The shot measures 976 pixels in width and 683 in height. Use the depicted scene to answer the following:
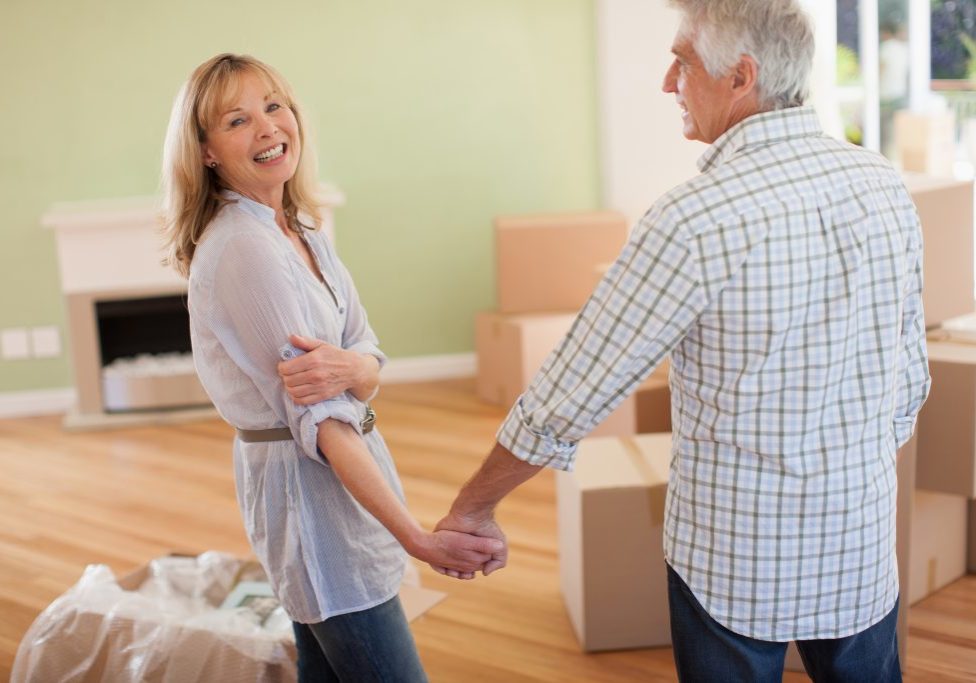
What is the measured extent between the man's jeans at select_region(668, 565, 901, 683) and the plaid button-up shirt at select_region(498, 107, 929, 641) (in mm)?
32

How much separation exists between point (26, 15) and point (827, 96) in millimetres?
3366

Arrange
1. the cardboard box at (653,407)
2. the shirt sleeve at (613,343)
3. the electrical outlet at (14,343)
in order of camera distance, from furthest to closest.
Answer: the electrical outlet at (14,343)
the cardboard box at (653,407)
the shirt sleeve at (613,343)

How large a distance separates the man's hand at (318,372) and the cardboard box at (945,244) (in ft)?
4.99

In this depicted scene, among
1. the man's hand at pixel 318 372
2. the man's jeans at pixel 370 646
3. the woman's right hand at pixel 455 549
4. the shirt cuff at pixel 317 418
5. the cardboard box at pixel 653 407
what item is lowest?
the cardboard box at pixel 653 407

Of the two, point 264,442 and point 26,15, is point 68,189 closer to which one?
point 26,15

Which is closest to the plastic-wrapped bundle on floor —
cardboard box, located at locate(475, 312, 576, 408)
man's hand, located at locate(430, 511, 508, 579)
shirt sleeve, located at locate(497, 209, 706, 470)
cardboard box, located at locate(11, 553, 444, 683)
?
cardboard box, located at locate(11, 553, 444, 683)

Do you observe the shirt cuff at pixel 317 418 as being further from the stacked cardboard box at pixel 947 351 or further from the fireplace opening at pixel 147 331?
the fireplace opening at pixel 147 331

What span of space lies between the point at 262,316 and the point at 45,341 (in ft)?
12.7

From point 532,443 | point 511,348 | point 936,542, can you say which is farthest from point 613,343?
point 511,348

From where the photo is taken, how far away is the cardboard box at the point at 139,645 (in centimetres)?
234

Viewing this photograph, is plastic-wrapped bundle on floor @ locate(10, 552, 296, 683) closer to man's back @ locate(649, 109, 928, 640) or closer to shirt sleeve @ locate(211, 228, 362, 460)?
shirt sleeve @ locate(211, 228, 362, 460)

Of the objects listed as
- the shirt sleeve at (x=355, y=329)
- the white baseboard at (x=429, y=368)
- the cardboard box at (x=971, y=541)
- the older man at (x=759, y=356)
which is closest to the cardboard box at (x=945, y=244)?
the cardboard box at (x=971, y=541)

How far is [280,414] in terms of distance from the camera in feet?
5.23

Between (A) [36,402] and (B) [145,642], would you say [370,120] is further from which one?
(B) [145,642]
